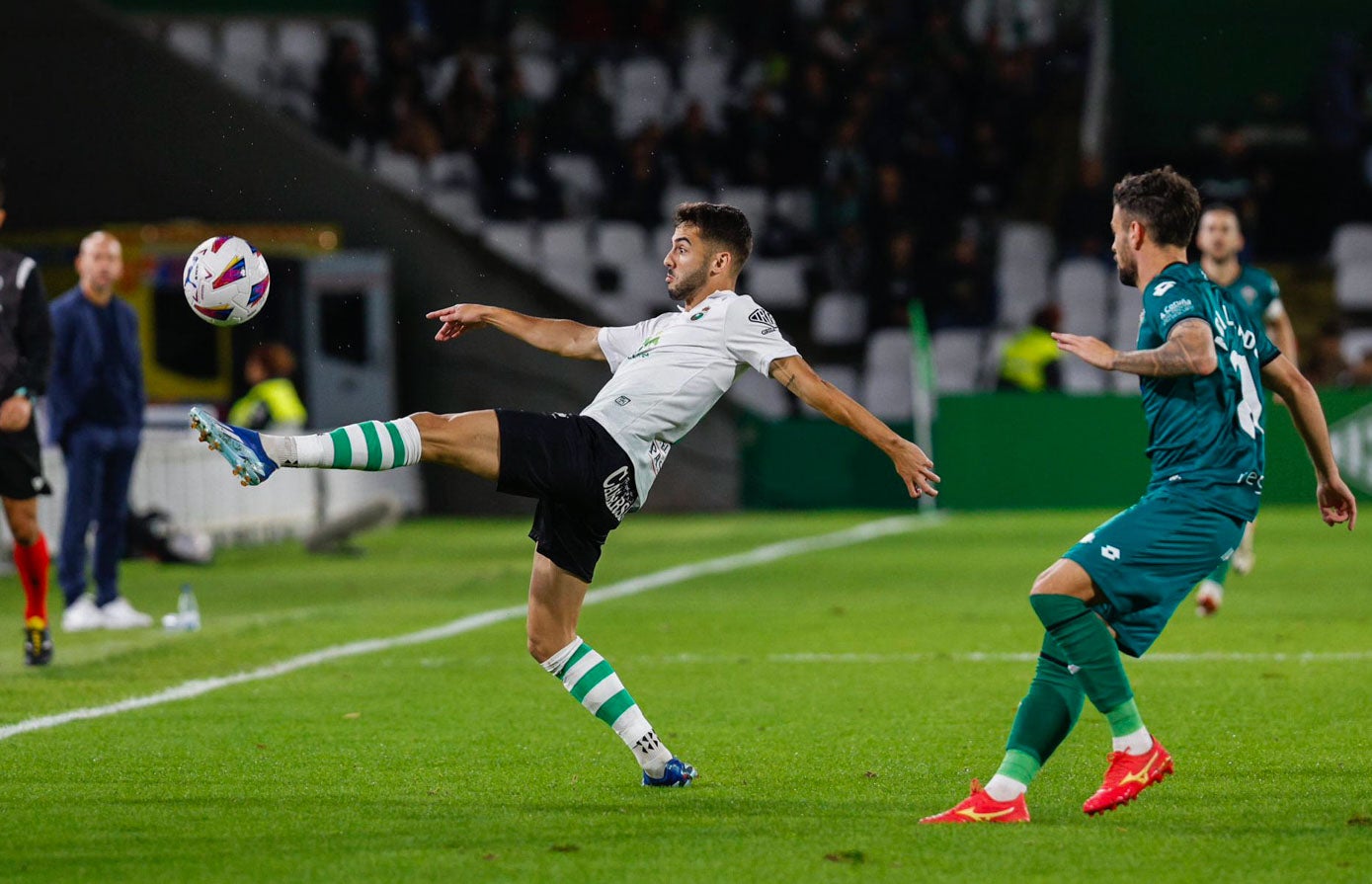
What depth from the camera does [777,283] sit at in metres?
26.3

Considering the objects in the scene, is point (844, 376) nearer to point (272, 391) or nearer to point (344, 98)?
point (344, 98)

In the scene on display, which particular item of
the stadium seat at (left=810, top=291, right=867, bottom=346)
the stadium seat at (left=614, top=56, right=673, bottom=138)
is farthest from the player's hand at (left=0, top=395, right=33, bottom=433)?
the stadium seat at (left=614, top=56, right=673, bottom=138)

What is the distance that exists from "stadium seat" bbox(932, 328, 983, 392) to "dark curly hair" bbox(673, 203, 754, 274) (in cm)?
1850

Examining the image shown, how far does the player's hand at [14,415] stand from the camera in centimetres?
952

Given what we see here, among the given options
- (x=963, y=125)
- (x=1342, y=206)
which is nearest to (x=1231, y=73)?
(x=1342, y=206)

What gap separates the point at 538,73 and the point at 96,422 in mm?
17082

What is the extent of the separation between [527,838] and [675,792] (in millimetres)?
907

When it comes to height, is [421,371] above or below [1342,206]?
below

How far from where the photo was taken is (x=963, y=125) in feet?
85.8

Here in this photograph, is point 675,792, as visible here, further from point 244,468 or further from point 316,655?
point 316,655

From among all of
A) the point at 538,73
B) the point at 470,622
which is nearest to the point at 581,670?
the point at 470,622

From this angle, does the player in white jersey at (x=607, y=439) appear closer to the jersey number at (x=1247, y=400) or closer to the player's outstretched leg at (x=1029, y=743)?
the player's outstretched leg at (x=1029, y=743)

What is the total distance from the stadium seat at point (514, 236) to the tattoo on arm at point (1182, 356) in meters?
21.1

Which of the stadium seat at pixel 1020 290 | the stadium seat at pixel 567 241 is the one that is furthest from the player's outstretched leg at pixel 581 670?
the stadium seat at pixel 567 241
